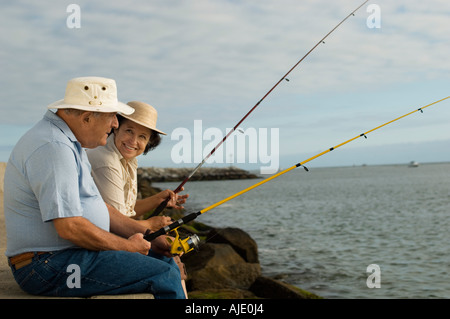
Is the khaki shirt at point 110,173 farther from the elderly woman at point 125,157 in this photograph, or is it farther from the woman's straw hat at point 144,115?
the woman's straw hat at point 144,115

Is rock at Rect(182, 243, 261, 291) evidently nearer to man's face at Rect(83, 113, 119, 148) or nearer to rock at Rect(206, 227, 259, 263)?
rock at Rect(206, 227, 259, 263)

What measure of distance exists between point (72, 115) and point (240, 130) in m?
2.35

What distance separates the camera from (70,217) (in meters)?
2.52

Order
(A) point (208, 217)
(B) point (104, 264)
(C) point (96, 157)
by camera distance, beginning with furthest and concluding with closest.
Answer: (A) point (208, 217)
(C) point (96, 157)
(B) point (104, 264)

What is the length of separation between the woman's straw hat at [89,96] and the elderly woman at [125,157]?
40.6 inches

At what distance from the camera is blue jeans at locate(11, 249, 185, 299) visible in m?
2.68

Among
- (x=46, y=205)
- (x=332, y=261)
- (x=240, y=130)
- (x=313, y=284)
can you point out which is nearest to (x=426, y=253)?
(x=332, y=261)

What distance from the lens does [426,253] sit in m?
15.0

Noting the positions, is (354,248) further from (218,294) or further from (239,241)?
(218,294)

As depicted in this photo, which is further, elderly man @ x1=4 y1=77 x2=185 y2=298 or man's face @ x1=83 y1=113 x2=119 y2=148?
man's face @ x1=83 y1=113 x2=119 y2=148

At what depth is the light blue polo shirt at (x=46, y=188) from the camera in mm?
2490

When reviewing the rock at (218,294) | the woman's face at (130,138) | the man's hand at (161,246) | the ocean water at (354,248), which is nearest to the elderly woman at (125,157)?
the woman's face at (130,138)

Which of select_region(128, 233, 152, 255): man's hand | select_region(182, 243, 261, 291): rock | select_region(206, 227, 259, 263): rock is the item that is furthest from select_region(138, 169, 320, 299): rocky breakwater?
select_region(128, 233, 152, 255): man's hand
